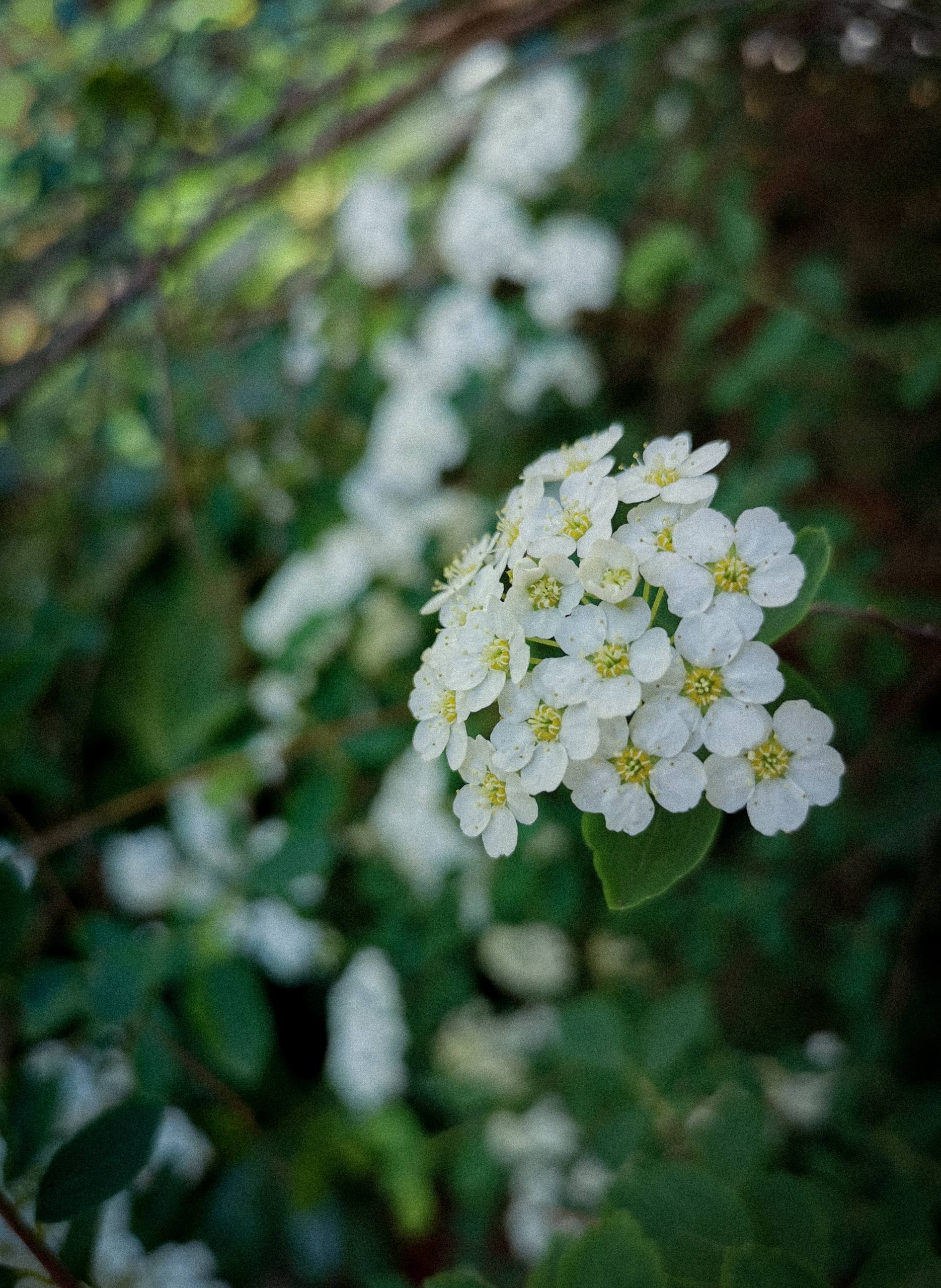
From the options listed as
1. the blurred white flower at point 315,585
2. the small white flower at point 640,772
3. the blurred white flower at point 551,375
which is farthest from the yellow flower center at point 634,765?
the blurred white flower at point 551,375

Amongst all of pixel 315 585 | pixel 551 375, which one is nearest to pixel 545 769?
pixel 315 585

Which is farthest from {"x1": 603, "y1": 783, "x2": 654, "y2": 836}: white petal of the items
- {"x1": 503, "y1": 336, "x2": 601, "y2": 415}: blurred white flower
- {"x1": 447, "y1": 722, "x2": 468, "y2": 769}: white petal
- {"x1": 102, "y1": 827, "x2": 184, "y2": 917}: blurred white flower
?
{"x1": 503, "y1": 336, "x2": 601, "y2": 415}: blurred white flower

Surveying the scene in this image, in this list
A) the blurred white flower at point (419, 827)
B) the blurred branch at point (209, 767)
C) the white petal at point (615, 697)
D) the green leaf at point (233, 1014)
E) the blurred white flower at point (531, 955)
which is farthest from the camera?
the blurred white flower at point (531, 955)

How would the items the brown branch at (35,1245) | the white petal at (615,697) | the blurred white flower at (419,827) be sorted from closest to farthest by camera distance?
the white petal at (615,697) → the brown branch at (35,1245) → the blurred white flower at (419,827)

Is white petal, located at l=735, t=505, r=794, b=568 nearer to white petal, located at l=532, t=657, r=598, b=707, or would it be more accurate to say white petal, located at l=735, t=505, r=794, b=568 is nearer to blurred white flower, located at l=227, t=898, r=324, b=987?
white petal, located at l=532, t=657, r=598, b=707

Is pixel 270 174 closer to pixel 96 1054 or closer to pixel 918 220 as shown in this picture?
pixel 918 220

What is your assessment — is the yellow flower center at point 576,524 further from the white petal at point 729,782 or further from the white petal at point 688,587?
the white petal at point 729,782
